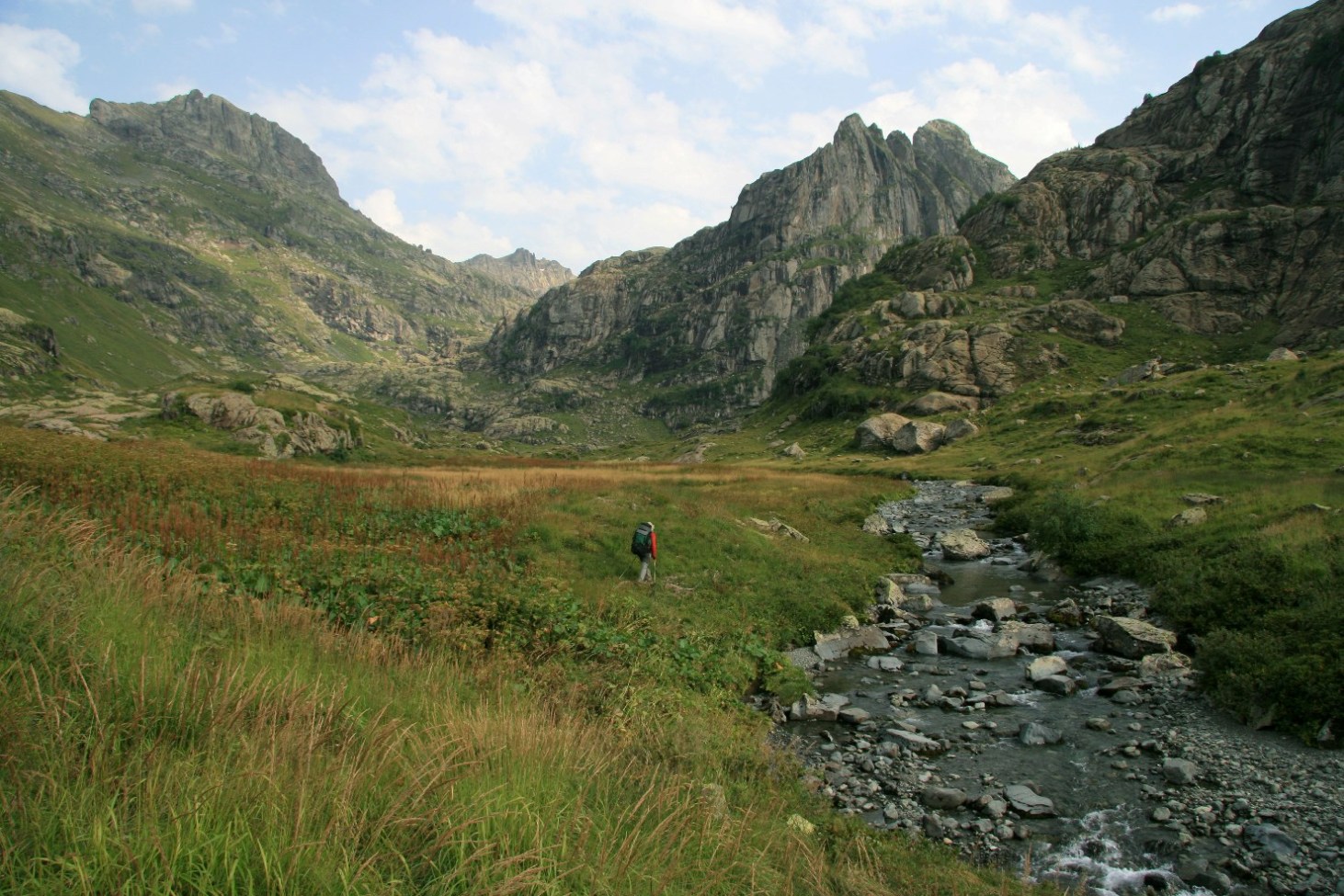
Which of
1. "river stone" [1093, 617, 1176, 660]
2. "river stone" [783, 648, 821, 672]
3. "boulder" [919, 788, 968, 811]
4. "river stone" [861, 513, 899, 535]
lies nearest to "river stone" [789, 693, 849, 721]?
"river stone" [783, 648, 821, 672]

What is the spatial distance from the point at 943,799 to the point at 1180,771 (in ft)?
12.9

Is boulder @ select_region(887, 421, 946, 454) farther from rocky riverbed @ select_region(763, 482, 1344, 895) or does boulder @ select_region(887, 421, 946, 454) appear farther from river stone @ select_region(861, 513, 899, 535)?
rocky riverbed @ select_region(763, 482, 1344, 895)

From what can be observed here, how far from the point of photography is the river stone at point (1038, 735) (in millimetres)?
11172

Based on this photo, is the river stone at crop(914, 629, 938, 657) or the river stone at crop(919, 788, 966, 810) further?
the river stone at crop(914, 629, 938, 657)

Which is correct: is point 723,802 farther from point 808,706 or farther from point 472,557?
point 472,557

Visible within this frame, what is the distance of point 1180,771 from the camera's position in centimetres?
969

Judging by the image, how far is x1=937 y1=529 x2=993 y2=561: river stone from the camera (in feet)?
85.4

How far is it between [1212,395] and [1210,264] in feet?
237

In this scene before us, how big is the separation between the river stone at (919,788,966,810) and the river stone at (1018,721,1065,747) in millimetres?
2529

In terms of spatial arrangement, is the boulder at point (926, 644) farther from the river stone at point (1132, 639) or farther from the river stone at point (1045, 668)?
the river stone at point (1132, 639)

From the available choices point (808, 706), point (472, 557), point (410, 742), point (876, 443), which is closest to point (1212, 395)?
point (876, 443)

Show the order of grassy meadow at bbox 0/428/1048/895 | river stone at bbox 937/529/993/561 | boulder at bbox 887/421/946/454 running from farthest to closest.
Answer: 1. boulder at bbox 887/421/946/454
2. river stone at bbox 937/529/993/561
3. grassy meadow at bbox 0/428/1048/895

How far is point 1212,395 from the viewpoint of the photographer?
50250mm

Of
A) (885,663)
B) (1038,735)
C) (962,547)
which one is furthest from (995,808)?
(962,547)
